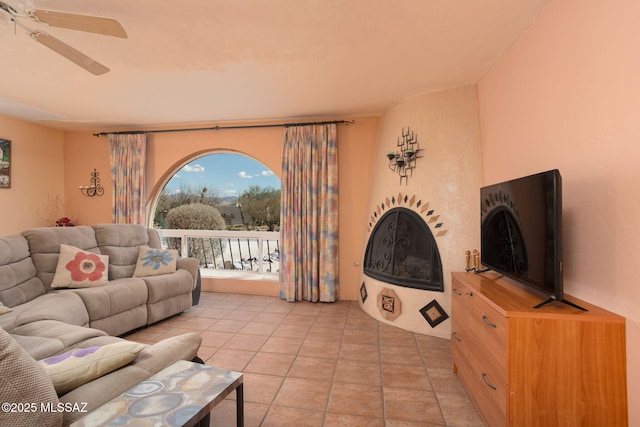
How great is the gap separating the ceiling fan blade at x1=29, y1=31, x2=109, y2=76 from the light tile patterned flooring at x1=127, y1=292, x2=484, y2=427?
227 centimetres

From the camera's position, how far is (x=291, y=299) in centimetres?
393

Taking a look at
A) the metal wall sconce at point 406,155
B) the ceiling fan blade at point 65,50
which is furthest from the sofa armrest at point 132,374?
the metal wall sconce at point 406,155

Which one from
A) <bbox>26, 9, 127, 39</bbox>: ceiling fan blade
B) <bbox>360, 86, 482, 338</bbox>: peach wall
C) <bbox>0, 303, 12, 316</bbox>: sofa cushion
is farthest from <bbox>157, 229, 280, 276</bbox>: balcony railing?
<bbox>26, 9, 127, 39</bbox>: ceiling fan blade

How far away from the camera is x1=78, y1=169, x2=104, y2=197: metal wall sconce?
4676 mm

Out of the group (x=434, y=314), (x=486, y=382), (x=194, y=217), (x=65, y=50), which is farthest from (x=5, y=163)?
(x=486, y=382)

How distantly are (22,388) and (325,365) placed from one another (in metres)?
1.85

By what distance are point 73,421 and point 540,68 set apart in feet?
9.46

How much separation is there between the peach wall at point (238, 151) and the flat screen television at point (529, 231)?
2004 millimetres

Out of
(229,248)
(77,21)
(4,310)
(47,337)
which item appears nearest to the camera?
(77,21)

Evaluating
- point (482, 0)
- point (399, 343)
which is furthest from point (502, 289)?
point (482, 0)

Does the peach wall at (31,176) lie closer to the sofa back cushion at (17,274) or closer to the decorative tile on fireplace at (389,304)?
the sofa back cushion at (17,274)

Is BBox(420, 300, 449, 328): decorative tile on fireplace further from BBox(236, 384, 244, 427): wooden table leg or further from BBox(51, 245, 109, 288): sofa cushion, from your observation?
BBox(51, 245, 109, 288): sofa cushion

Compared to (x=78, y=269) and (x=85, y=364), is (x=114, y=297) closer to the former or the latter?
(x=78, y=269)

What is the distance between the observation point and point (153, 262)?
3365mm
